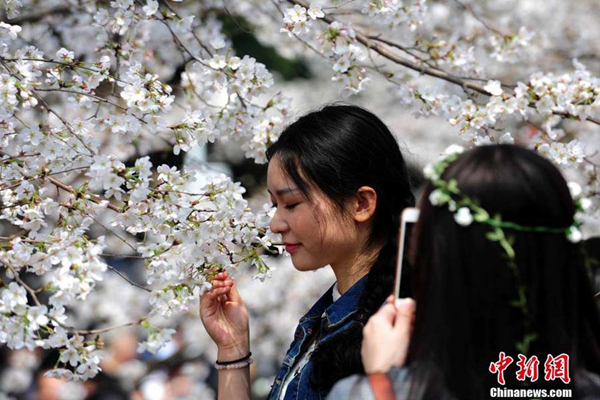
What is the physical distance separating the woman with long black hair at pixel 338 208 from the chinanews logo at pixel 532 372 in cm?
52

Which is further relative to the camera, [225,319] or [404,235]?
[225,319]

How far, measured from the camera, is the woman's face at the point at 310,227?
5.41ft

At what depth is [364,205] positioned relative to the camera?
1660 millimetres

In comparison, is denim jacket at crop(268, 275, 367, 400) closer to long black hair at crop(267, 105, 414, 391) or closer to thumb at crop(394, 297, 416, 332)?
long black hair at crop(267, 105, 414, 391)

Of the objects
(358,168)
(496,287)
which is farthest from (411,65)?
(496,287)

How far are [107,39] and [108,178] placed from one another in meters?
0.91

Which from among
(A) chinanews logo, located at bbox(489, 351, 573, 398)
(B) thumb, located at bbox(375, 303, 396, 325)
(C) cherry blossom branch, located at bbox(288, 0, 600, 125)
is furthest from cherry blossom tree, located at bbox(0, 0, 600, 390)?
(B) thumb, located at bbox(375, 303, 396, 325)

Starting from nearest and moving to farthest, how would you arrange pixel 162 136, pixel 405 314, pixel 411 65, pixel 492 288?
pixel 492 288 < pixel 405 314 < pixel 411 65 < pixel 162 136

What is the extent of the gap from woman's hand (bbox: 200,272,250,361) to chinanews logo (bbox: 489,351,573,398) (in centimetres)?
92

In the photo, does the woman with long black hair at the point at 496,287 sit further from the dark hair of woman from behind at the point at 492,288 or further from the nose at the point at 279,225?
the nose at the point at 279,225

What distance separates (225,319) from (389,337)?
0.86m

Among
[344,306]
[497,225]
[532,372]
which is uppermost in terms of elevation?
[344,306]

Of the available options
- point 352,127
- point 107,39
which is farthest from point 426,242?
point 107,39

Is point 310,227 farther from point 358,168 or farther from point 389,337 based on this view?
point 389,337
